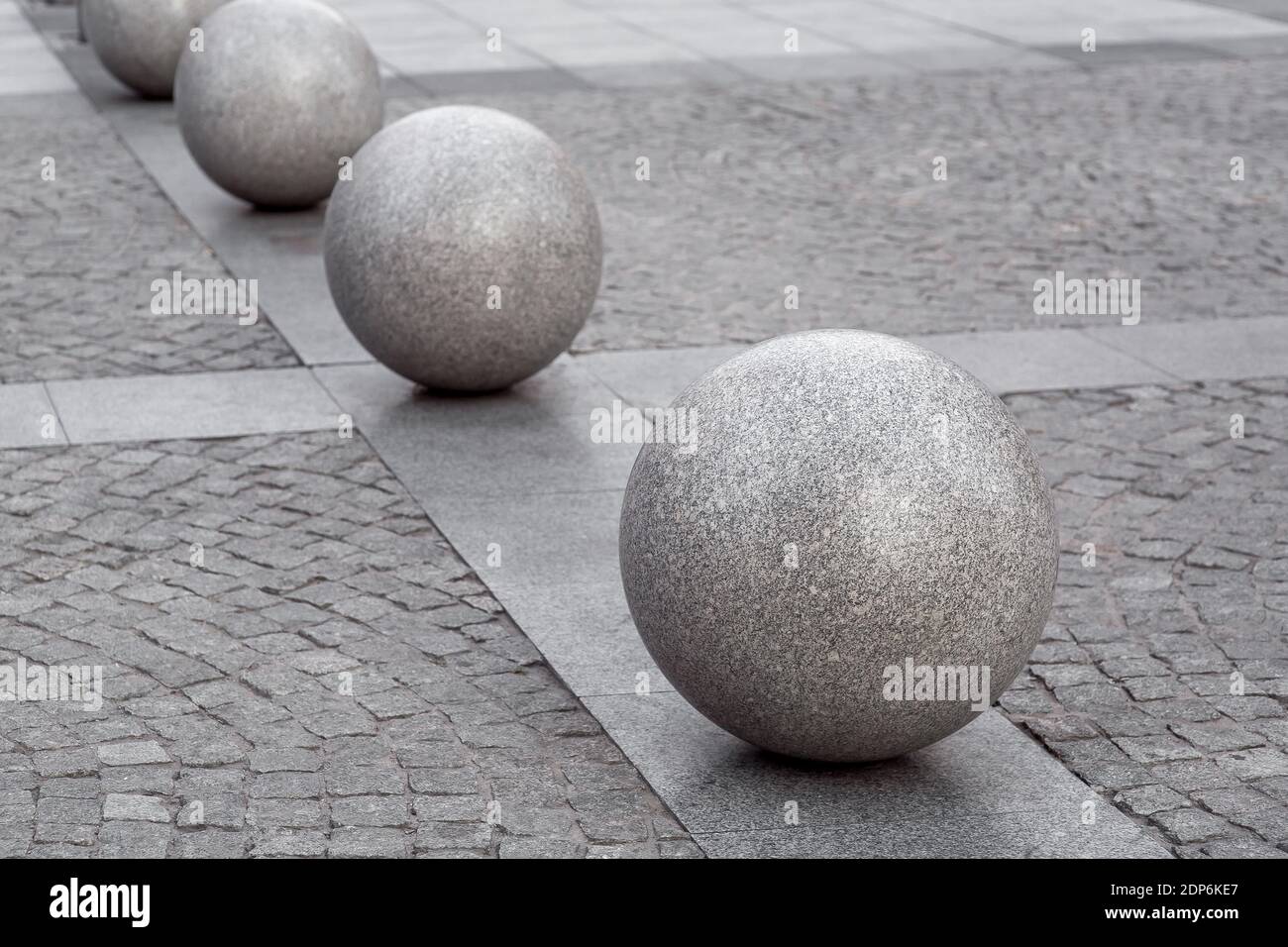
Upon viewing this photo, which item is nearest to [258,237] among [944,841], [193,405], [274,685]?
[193,405]

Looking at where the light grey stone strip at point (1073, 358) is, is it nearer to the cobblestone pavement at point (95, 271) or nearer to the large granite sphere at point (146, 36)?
the cobblestone pavement at point (95, 271)

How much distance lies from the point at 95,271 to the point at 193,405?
2.95m

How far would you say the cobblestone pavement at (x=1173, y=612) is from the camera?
19.2 feet

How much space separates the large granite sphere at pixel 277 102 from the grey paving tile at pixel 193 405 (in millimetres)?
3588

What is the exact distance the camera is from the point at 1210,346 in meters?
10.3

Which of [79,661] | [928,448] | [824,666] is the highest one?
[928,448]

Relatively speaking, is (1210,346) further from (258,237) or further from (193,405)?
(258,237)

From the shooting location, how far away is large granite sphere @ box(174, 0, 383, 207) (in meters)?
13.1

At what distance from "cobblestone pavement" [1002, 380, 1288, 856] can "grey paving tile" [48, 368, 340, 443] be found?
12.0 ft

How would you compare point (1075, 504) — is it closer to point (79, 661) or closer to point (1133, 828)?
point (1133, 828)

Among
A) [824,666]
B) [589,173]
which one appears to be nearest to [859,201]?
[589,173]

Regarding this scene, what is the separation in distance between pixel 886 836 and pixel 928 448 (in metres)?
1.16

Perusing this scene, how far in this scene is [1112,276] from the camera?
38.2 ft

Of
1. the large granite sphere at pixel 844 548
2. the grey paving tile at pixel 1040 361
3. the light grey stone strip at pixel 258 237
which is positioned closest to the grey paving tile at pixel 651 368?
the grey paving tile at pixel 1040 361
